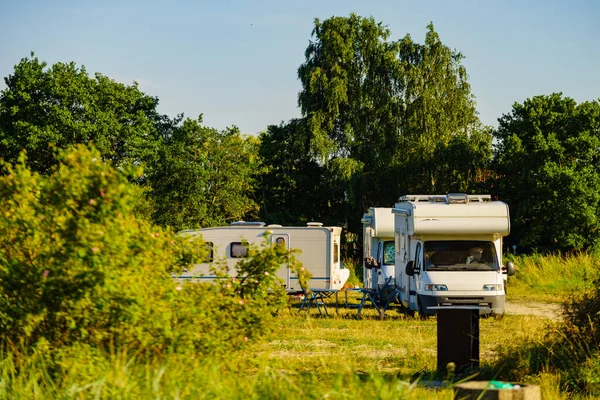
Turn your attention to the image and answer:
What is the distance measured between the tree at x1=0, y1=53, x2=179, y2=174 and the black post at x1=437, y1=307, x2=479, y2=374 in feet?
119

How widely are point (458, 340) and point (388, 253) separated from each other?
1382 centimetres

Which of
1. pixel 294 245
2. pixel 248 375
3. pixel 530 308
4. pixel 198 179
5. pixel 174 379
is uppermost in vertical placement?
pixel 198 179

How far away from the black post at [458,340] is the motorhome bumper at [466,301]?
7614mm

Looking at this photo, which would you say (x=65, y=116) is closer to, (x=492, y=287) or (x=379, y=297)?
(x=379, y=297)

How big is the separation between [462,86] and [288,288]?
941 inches

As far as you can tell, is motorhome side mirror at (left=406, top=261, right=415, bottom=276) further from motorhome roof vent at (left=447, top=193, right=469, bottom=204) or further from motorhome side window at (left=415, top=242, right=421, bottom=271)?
motorhome roof vent at (left=447, top=193, right=469, bottom=204)

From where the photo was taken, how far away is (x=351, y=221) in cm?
4694

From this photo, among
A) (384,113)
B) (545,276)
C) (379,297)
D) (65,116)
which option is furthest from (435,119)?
(379,297)

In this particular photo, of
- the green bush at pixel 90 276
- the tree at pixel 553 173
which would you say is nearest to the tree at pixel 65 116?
the tree at pixel 553 173

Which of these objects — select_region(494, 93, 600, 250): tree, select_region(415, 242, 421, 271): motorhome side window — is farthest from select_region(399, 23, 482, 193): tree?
select_region(415, 242, 421, 271): motorhome side window

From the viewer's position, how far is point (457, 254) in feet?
65.9

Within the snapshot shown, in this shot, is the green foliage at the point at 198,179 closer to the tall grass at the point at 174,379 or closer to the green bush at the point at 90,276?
the tall grass at the point at 174,379

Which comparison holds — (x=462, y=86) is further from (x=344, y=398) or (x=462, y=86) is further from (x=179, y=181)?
(x=344, y=398)

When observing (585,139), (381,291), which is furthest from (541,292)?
(585,139)
